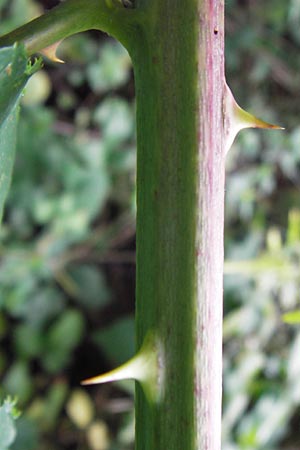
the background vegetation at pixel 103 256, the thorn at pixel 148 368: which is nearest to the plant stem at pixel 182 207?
the thorn at pixel 148 368

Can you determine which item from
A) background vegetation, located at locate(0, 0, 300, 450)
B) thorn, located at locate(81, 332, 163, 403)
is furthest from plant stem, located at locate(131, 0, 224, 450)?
background vegetation, located at locate(0, 0, 300, 450)

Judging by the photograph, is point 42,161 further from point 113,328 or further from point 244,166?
point 244,166

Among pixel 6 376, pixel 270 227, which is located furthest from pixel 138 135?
pixel 270 227

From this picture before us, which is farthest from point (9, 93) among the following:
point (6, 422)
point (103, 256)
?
point (103, 256)

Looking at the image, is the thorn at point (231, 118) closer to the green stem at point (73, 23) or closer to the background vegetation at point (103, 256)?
the green stem at point (73, 23)

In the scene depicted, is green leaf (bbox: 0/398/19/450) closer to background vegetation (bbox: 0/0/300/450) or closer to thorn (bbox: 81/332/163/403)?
thorn (bbox: 81/332/163/403)

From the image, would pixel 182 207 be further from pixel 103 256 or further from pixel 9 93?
pixel 103 256

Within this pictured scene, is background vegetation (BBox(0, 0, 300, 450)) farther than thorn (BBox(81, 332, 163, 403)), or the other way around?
background vegetation (BBox(0, 0, 300, 450))
